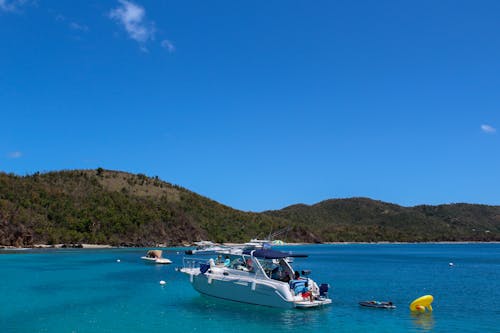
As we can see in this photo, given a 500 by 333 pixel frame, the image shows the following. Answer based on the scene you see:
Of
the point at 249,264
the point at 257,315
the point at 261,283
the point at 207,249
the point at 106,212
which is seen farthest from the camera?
the point at 106,212

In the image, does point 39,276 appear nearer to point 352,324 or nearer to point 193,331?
point 193,331

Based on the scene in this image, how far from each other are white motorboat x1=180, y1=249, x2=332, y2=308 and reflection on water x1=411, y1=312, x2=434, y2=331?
570cm

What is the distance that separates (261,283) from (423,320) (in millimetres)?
10343

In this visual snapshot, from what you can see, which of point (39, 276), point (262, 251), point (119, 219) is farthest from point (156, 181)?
point (262, 251)

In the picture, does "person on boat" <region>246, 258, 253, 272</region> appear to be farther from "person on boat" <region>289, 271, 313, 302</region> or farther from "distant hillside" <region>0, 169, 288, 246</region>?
"distant hillside" <region>0, 169, 288, 246</region>

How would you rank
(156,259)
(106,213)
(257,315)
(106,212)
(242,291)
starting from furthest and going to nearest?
(106,212) → (106,213) → (156,259) → (242,291) → (257,315)

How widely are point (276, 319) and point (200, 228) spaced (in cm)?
13909

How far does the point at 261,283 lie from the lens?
31828 millimetres

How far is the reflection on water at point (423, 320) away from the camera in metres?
27.8

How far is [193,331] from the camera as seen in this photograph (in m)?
25.9

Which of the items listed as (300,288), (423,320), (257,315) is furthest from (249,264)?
(423,320)

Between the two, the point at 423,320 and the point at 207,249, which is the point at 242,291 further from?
the point at 423,320

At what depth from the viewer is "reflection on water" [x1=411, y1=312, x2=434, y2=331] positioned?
27.8 meters

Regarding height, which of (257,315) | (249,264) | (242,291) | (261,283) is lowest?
(257,315)
